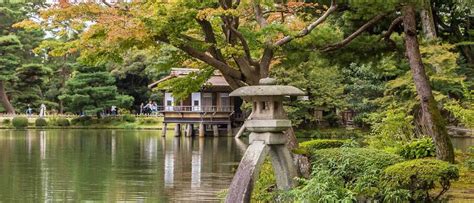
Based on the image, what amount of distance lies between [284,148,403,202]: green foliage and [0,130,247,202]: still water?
3313 mm

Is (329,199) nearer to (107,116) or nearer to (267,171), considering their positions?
(267,171)

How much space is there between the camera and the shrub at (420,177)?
23.3 feet

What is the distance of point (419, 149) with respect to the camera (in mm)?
9367

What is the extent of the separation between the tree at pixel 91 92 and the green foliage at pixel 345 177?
3178 centimetres

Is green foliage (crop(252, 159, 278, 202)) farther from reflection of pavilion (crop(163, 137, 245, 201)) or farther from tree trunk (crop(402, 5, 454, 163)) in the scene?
tree trunk (crop(402, 5, 454, 163))

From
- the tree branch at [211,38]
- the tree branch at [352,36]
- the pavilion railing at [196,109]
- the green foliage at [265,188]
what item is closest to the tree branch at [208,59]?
the tree branch at [211,38]

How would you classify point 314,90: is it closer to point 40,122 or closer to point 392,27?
point 392,27

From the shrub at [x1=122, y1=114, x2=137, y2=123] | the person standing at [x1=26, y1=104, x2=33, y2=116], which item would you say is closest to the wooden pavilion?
the shrub at [x1=122, y1=114, x2=137, y2=123]

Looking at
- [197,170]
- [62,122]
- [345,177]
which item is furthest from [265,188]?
[62,122]

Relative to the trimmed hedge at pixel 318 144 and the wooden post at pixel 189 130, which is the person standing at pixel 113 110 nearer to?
the wooden post at pixel 189 130

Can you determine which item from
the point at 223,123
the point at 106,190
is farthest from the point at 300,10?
the point at 223,123

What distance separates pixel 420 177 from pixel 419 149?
7.55ft

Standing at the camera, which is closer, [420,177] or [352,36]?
[420,177]

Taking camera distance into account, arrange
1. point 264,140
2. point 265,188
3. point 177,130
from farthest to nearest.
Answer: point 177,130 → point 265,188 → point 264,140
